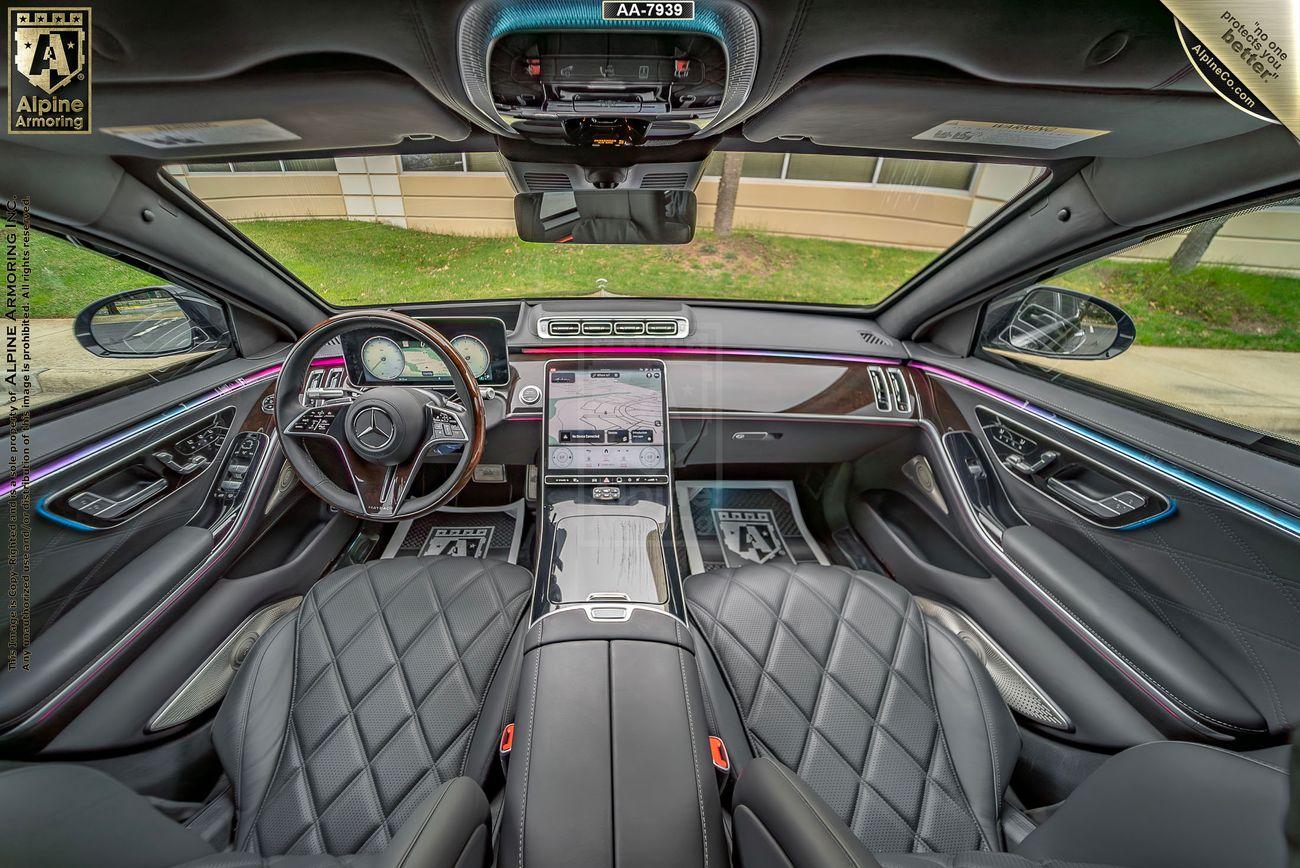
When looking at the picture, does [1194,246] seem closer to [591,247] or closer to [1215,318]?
[1215,318]

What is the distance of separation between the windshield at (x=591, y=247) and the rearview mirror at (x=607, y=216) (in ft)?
0.26

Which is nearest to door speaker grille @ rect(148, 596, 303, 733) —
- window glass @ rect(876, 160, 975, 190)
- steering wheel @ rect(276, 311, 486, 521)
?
steering wheel @ rect(276, 311, 486, 521)

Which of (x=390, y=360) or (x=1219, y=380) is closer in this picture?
(x=1219, y=380)

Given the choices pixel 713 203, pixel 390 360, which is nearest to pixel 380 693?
pixel 390 360

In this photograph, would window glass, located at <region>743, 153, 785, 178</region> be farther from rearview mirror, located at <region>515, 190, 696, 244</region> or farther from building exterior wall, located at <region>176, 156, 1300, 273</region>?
rearview mirror, located at <region>515, 190, 696, 244</region>

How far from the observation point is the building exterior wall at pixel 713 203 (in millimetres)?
1800

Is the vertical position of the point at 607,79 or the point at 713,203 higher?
the point at 713,203

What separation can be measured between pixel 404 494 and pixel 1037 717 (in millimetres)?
2142

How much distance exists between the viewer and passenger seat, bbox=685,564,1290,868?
77 cm

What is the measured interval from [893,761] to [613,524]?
116 centimetres

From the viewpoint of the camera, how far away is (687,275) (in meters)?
2.63

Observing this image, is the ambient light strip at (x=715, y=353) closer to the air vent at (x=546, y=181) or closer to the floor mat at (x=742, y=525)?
the air vent at (x=546, y=181)

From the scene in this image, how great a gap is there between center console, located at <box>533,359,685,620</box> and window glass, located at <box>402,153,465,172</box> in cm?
88

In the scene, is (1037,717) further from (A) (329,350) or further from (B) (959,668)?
(A) (329,350)
